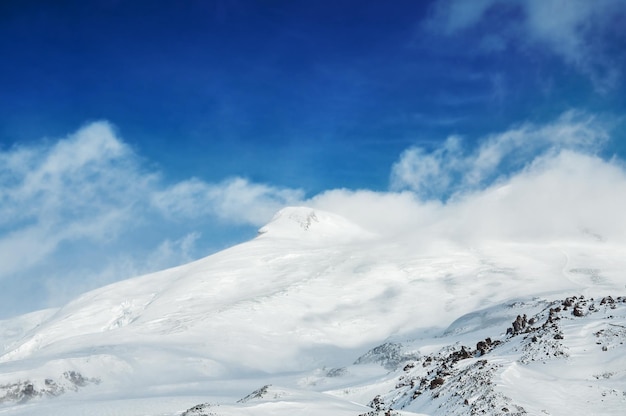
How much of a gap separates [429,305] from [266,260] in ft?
191

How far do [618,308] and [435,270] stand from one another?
114582mm

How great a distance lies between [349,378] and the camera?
5984 cm

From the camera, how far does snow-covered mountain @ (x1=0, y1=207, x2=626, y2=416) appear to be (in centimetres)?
2431

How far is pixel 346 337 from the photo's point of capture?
113938 mm

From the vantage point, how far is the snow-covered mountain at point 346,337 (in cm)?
2431

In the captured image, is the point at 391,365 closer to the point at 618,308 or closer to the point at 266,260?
the point at 618,308

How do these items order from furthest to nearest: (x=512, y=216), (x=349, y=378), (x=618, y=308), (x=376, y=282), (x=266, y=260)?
(x=512, y=216) → (x=266, y=260) → (x=376, y=282) → (x=349, y=378) → (x=618, y=308)

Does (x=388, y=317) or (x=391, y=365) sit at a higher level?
(x=388, y=317)

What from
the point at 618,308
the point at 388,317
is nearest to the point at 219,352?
the point at 388,317

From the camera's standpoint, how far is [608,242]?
553ft

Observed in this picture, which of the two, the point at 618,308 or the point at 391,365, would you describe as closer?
the point at 618,308

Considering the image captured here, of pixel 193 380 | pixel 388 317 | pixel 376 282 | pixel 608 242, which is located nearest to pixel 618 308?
pixel 193 380

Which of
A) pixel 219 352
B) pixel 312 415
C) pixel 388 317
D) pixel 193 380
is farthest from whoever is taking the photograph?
pixel 388 317

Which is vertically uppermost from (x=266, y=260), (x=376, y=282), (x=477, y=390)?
(x=266, y=260)
